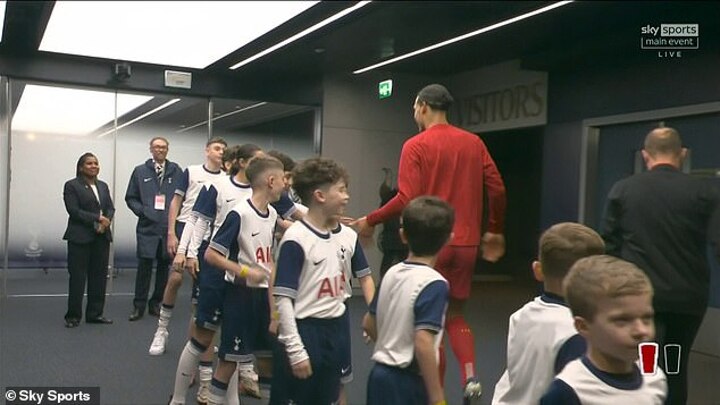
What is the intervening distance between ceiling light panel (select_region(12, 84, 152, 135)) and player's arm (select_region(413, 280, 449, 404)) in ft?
3.06

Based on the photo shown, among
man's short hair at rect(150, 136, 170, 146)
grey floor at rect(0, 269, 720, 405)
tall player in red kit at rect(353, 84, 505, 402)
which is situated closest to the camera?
tall player in red kit at rect(353, 84, 505, 402)

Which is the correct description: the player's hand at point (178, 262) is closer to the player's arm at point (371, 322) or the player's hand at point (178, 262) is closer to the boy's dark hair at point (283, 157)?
the boy's dark hair at point (283, 157)

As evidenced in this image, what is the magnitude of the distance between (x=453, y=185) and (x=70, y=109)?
42.8 inches

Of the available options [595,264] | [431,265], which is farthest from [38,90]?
[595,264]

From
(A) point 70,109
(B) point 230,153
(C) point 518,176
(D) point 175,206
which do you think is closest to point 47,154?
(A) point 70,109

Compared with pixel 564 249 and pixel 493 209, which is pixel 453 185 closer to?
pixel 493 209

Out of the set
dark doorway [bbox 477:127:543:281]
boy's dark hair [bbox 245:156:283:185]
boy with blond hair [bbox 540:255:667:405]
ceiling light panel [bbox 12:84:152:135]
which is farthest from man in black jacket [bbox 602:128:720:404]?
ceiling light panel [bbox 12:84:152:135]

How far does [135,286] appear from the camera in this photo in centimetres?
210

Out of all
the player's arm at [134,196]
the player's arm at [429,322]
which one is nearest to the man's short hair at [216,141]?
the player's arm at [134,196]

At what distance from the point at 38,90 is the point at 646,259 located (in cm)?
184

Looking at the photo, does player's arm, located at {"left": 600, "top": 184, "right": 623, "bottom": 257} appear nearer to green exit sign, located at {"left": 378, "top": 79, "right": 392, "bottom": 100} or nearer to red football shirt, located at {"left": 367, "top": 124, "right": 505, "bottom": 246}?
red football shirt, located at {"left": 367, "top": 124, "right": 505, "bottom": 246}

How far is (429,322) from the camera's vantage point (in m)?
1.29

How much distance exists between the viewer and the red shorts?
5.71 ft

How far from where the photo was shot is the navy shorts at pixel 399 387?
1.37 metres
